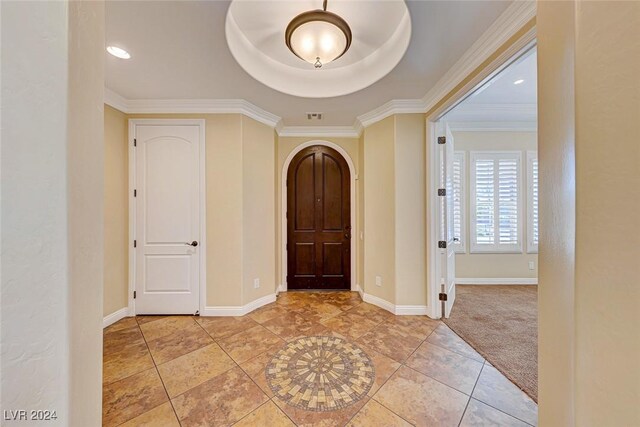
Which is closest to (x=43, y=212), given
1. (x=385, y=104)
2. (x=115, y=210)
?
(x=115, y=210)

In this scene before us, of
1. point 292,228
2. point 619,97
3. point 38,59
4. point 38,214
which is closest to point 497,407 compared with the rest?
point 619,97

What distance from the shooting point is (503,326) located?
2463mm

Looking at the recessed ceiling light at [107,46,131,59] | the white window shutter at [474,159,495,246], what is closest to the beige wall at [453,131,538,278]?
the white window shutter at [474,159,495,246]

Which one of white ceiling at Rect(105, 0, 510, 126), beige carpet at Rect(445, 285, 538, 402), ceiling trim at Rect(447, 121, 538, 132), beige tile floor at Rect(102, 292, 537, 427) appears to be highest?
ceiling trim at Rect(447, 121, 538, 132)

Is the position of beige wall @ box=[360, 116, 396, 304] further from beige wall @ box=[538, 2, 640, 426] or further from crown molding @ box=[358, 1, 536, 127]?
beige wall @ box=[538, 2, 640, 426]

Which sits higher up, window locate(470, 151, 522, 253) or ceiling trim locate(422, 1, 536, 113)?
ceiling trim locate(422, 1, 536, 113)

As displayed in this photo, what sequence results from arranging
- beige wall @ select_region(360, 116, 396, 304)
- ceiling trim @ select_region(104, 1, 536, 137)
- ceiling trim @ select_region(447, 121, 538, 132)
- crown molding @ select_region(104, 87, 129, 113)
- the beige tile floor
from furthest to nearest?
ceiling trim @ select_region(447, 121, 538, 132) < beige wall @ select_region(360, 116, 396, 304) < crown molding @ select_region(104, 87, 129, 113) < ceiling trim @ select_region(104, 1, 536, 137) < the beige tile floor

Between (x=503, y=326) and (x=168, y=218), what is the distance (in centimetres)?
393

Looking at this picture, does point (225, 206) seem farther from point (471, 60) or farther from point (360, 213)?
point (471, 60)

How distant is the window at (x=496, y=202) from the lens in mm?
3768

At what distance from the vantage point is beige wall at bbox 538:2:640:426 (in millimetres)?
449

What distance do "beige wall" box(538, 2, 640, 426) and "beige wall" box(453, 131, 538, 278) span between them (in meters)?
3.53

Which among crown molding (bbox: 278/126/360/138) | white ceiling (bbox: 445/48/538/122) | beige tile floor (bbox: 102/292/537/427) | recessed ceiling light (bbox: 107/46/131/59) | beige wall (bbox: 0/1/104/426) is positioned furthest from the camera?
crown molding (bbox: 278/126/360/138)

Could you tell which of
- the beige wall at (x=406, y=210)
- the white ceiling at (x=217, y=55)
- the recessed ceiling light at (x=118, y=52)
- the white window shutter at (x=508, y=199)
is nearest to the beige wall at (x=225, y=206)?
the white ceiling at (x=217, y=55)
